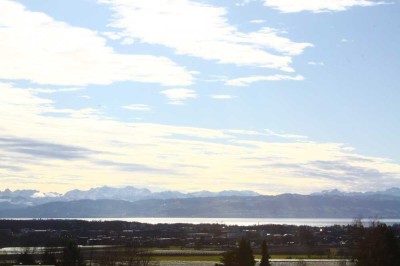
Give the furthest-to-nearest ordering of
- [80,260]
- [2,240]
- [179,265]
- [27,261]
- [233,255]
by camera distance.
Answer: [2,240] → [179,265] → [27,261] → [80,260] → [233,255]

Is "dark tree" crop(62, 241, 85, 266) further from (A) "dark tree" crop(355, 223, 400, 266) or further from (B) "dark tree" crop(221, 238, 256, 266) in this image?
(A) "dark tree" crop(355, 223, 400, 266)

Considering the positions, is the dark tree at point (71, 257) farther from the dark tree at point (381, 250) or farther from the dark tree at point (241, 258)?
the dark tree at point (381, 250)

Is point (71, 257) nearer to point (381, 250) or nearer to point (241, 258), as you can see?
point (241, 258)

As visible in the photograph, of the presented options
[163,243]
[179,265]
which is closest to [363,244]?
[179,265]

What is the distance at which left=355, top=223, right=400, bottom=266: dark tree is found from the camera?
54.1 meters

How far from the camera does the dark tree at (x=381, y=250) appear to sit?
177 ft

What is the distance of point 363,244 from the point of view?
194ft

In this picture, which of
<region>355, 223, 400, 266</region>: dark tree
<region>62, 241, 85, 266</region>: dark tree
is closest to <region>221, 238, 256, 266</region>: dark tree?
<region>355, 223, 400, 266</region>: dark tree

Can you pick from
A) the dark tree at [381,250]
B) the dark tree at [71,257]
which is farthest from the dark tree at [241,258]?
the dark tree at [71,257]

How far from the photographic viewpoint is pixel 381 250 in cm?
5412

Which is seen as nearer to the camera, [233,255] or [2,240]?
[233,255]

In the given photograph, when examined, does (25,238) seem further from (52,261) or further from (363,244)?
(363,244)

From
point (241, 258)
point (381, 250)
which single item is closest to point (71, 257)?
point (241, 258)

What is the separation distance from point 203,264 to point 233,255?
3380 centimetres
